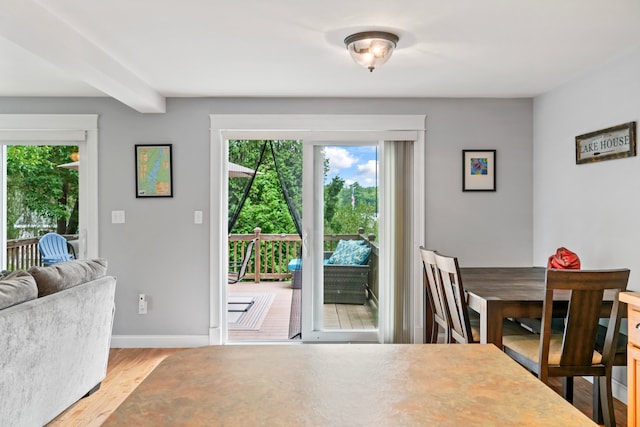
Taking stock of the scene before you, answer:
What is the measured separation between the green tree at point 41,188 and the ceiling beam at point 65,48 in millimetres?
1244

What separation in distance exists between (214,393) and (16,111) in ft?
14.4

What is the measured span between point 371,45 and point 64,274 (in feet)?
7.51

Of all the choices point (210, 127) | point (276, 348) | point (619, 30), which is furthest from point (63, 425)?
point (619, 30)

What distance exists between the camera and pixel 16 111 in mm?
4148

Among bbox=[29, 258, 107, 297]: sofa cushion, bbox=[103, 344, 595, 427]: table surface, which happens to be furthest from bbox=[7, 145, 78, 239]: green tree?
bbox=[103, 344, 595, 427]: table surface

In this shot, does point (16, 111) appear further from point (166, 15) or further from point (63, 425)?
point (63, 425)

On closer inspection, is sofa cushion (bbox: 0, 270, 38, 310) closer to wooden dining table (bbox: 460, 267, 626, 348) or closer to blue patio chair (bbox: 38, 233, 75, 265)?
blue patio chair (bbox: 38, 233, 75, 265)

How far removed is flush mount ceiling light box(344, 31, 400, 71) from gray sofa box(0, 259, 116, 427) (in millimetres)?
2206

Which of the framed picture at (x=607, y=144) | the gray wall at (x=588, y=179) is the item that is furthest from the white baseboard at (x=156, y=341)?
the framed picture at (x=607, y=144)

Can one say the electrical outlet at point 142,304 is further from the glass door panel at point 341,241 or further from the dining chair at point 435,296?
the dining chair at point 435,296

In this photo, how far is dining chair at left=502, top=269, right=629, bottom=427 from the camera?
2318mm

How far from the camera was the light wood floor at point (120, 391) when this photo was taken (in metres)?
2.76

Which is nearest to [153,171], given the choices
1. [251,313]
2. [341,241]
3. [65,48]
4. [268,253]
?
[65,48]

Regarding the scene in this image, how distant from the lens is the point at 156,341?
4.15 m
